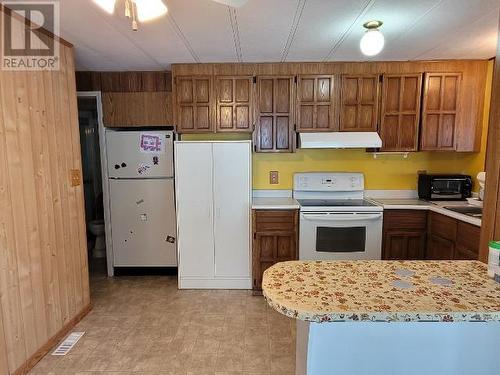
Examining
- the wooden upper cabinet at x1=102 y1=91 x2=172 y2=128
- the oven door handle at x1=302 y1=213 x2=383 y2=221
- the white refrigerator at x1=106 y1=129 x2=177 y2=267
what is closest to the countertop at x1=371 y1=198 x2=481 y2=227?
the oven door handle at x1=302 y1=213 x2=383 y2=221

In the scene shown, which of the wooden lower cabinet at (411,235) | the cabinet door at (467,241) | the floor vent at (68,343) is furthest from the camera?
the wooden lower cabinet at (411,235)

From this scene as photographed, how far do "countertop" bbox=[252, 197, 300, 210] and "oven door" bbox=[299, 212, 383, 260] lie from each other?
148 mm

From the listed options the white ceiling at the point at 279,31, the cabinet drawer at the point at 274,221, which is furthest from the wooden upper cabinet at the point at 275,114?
the cabinet drawer at the point at 274,221

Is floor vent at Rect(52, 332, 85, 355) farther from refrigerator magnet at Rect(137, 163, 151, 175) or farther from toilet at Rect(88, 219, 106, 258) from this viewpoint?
toilet at Rect(88, 219, 106, 258)

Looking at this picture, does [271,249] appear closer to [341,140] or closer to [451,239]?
[341,140]

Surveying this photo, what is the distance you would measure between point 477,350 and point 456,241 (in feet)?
5.73

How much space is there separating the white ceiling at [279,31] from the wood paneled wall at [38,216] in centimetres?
54

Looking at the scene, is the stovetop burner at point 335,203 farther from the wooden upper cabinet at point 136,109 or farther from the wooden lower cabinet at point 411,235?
the wooden upper cabinet at point 136,109

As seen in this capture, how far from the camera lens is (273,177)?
3.69 m

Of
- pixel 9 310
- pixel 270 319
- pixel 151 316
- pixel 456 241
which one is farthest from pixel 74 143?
pixel 456 241

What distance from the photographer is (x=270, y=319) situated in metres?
2.77

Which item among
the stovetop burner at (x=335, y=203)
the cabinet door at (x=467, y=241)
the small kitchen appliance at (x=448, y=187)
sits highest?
the small kitchen appliance at (x=448, y=187)

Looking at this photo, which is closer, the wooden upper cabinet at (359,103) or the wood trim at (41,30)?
the wood trim at (41,30)

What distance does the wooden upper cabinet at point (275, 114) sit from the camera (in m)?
3.24
